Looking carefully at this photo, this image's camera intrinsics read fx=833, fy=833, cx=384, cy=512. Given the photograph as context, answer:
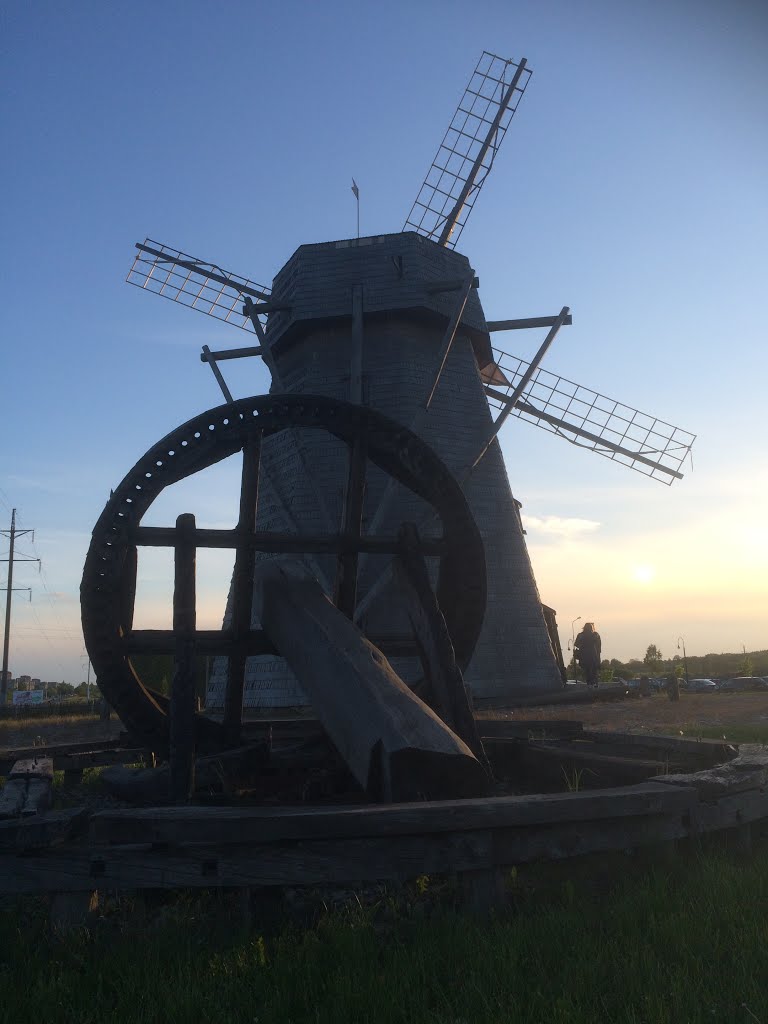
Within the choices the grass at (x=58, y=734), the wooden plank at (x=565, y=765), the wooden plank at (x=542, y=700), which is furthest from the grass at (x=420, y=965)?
the grass at (x=58, y=734)

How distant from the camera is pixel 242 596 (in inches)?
262

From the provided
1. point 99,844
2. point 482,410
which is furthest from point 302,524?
point 99,844

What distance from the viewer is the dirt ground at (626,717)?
1315 centimetres

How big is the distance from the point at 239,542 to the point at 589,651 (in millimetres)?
17895

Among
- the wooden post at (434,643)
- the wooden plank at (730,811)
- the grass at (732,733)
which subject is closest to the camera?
the wooden plank at (730,811)

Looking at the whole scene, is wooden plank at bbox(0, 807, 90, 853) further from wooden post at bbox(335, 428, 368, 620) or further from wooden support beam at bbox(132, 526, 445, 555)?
wooden post at bbox(335, 428, 368, 620)

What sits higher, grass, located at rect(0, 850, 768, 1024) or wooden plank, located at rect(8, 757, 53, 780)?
wooden plank, located at rect(8, 757, 53, 780)

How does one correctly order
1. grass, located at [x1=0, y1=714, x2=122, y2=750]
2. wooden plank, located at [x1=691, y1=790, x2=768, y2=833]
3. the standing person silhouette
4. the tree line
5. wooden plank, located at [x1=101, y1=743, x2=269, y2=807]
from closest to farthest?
wooden plank, located at [x1=691, y1=790, x2=768, y2=833] < wooden plank, located at [x1=101, y1=743, x2=269, y2=807] < grass, located at [x1=0, y1=714, x2=122, y2=750] < the standing person silhouette < the tree line

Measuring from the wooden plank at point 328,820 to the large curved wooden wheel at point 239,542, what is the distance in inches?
83.1

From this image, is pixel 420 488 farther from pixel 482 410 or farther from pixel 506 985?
pixel 482 410

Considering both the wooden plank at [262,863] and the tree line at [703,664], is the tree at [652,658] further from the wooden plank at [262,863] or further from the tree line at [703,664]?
the wooden plank at [262,863]

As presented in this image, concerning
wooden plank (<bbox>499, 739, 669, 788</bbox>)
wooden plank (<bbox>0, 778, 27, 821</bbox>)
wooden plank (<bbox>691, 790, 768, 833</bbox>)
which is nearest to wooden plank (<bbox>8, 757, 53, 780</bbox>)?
wooden plank (<bbox>0, 778, 27, 821</bbox>)

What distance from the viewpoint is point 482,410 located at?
17906mm

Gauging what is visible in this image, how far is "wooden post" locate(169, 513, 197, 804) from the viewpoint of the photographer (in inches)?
208
